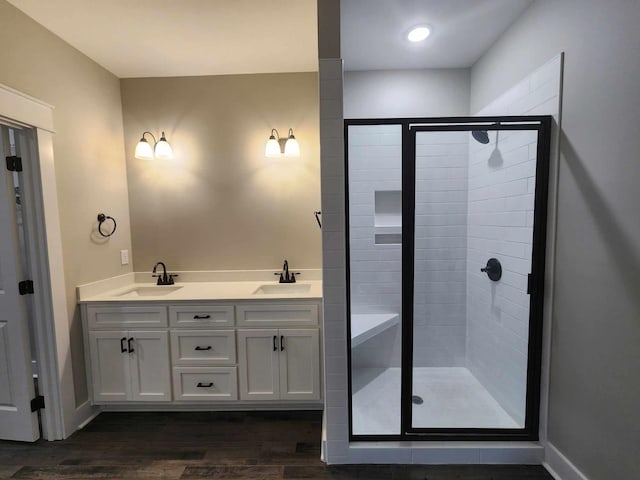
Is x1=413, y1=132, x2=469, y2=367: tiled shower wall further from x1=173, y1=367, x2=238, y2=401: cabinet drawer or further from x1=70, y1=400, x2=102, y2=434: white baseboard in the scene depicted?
x1=70, y1=400, x2=102, y2=434: white baseboard

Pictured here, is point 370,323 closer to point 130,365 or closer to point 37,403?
point 130,365

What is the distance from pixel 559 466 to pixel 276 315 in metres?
1.85

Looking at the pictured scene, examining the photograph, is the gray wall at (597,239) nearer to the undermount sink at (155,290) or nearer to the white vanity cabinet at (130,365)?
the white vanity cabinet at (130,365)

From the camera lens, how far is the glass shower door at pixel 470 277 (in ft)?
5.63

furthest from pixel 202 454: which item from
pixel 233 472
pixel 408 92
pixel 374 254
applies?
pixel 408 92

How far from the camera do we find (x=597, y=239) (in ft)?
4.27

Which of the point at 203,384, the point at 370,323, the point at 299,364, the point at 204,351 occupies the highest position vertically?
the point at 370,323

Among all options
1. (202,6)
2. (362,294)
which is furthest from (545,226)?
(202,6)

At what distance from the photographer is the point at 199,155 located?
8.44 feet

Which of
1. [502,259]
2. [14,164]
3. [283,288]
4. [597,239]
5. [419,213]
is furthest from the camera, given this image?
Result: [283,288]

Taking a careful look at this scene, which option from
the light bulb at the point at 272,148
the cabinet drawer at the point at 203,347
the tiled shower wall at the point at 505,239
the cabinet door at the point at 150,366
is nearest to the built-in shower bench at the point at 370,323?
the tiled shower wall at the point at 505,239

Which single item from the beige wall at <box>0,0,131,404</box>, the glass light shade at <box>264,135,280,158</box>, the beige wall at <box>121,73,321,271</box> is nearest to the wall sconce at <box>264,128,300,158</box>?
the glass light shade at <box>264,135,280,158</box>

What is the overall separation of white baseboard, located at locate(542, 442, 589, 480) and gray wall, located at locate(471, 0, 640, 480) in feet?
0.10

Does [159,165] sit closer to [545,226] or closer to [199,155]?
[199,155]
